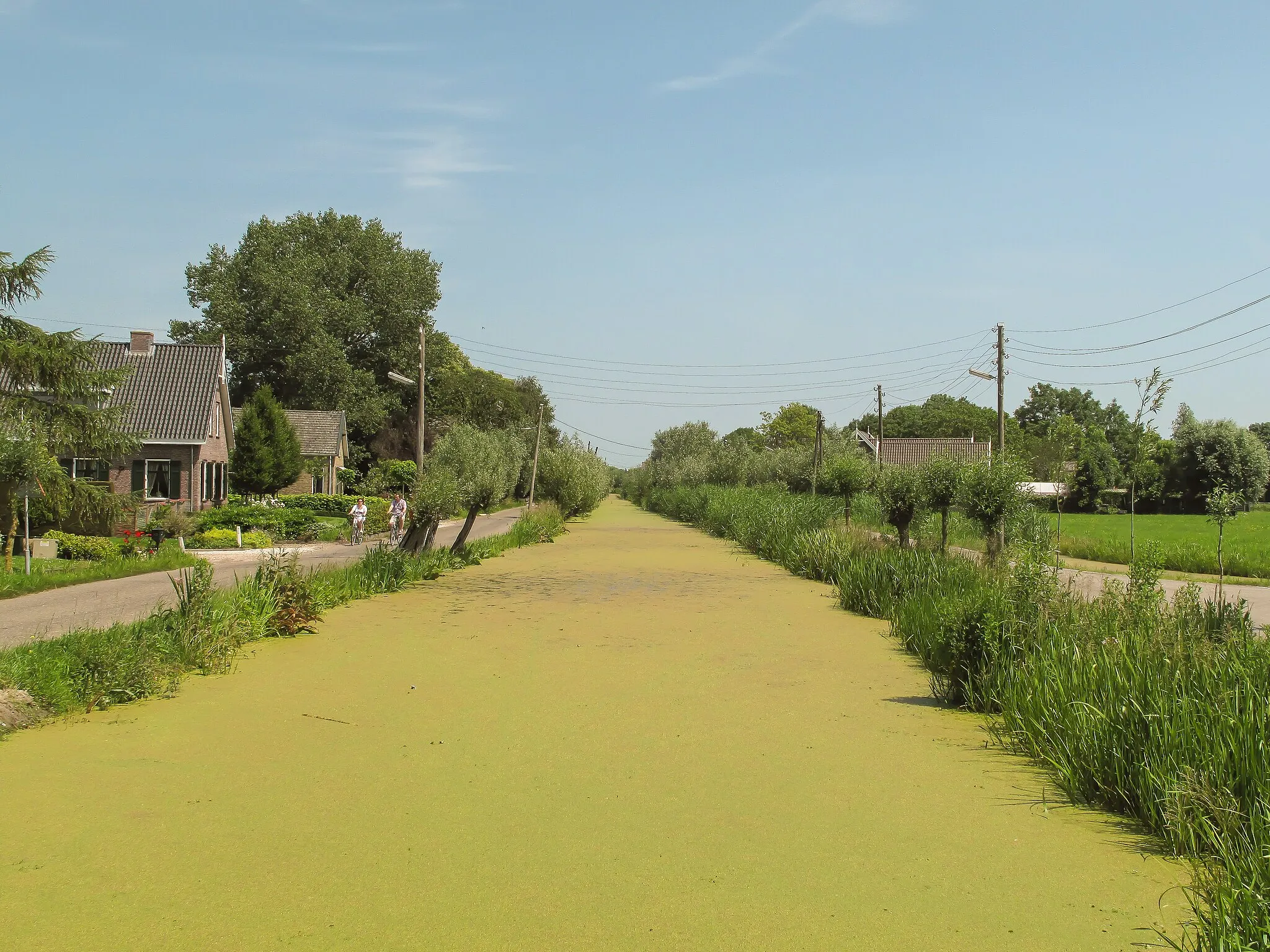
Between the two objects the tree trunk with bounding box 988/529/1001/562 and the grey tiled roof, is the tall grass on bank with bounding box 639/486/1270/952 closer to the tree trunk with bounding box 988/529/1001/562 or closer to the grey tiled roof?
the tree trunk with bounding box 988/529/1001/562

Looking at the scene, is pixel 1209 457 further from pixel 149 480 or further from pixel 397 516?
pixel 149 480

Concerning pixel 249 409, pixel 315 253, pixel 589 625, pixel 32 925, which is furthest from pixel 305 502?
pixel 32 925

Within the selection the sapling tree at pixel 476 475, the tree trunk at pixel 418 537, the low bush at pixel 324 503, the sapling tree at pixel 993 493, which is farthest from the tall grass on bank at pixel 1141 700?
the low bush at pixel 324 503

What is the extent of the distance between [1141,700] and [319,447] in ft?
149

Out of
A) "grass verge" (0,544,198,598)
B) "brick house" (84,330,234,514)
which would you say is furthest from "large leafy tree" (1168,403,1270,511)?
"grass verge" (0,544,198,598)

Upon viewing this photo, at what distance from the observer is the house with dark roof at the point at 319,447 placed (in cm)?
4653

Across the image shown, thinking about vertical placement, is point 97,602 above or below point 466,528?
below

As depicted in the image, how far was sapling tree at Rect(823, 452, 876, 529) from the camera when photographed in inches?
1015

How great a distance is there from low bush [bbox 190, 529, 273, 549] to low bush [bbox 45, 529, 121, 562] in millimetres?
3664

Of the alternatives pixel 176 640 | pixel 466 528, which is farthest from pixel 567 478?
pixel 176 640

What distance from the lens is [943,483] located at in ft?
63.6

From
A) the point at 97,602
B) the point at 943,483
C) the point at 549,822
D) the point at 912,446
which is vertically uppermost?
the point at 912,446

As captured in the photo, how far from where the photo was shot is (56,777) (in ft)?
19.9

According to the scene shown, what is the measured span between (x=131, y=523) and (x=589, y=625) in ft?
51.1
